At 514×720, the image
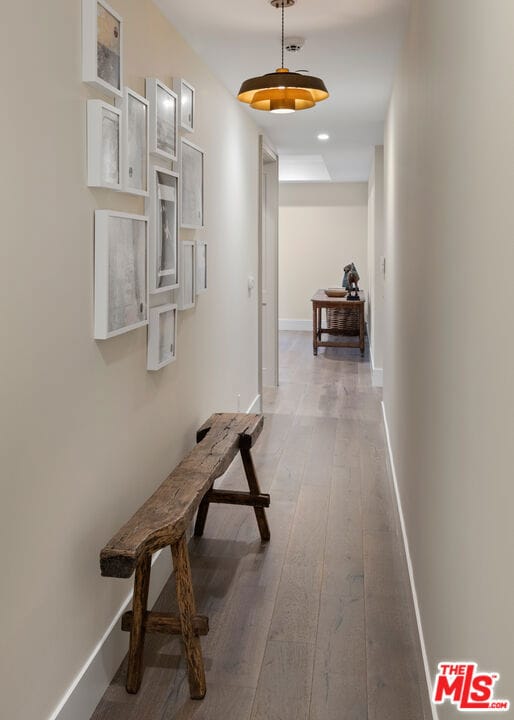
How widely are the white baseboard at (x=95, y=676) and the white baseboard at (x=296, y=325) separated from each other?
9.77 m

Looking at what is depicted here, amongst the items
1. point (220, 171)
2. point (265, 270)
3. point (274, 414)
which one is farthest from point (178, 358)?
point (265, 270)

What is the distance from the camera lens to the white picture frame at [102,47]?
2.04 meters

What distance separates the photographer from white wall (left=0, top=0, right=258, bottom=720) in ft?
5.54

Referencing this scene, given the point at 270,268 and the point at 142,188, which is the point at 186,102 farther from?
the point at 270,268

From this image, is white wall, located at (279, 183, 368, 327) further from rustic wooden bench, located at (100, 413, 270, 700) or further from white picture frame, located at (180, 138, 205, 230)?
rustic wooden bench, located at (100, 413, 270, 700)

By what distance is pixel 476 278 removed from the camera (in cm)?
133

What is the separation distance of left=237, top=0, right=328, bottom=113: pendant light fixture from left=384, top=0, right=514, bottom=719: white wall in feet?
1.37

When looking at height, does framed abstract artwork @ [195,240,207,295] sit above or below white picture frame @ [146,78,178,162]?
below

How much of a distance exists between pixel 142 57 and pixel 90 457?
4.81 ft

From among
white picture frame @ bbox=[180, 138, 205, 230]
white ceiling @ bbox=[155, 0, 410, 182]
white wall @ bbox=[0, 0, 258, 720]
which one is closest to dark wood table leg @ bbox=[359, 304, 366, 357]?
white ceiling @ bbox=[155, 0, 410, 182]

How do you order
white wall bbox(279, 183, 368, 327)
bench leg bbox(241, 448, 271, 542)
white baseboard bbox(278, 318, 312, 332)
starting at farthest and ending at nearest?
white baseboard bbox(278, 318, 312, 332) → white wall bbox(279, 183, 368, 327) → bench leg bbox(241, 448, 271, 542)

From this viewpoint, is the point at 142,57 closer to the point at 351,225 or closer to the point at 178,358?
the point at 178,358

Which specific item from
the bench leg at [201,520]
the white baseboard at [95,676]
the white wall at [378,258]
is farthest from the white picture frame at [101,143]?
the white wall at [378,258]
